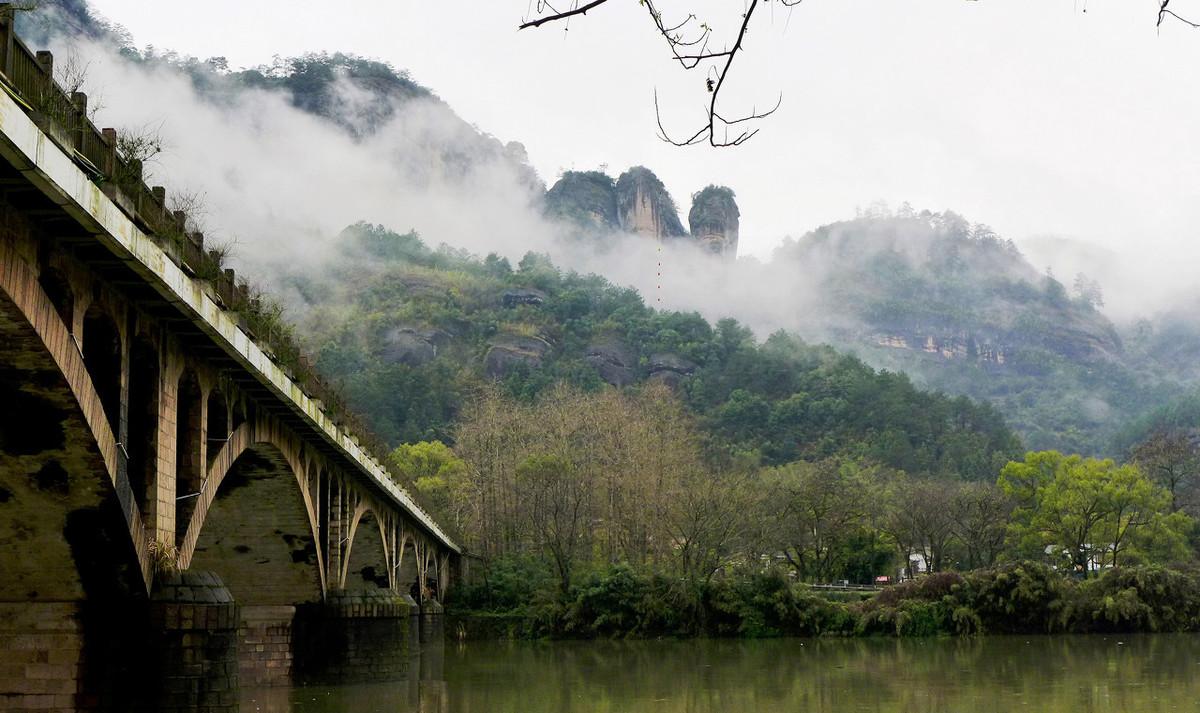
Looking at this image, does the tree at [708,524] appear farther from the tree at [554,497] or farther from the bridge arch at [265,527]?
the bridge arch at [265,527]

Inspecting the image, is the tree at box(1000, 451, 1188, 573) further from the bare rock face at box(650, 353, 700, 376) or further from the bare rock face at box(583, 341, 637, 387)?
the bare rock face at box(583, 341, 637, 387)

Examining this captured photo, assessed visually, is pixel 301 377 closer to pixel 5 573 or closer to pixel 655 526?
pixel 5 573

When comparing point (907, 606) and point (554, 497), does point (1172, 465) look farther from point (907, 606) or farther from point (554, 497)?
point (554, 497)

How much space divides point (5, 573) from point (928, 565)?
56.3 metres

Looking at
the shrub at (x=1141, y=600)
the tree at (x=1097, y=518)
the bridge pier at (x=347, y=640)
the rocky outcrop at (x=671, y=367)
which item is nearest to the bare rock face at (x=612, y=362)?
the rocky outcrop at (x=671, y=367)

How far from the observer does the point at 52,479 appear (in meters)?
15.8

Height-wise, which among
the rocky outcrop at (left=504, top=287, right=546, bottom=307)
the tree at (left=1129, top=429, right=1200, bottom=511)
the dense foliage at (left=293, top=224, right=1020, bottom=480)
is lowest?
the tree at (left=1129, top=429, right=1200, bottom=511)

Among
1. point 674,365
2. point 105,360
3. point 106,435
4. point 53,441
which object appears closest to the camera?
point 53,441

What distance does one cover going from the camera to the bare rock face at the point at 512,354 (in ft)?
431

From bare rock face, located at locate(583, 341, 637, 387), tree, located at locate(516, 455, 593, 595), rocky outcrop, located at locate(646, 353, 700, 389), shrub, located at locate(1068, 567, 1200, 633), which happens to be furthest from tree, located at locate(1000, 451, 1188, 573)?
bare rock face, located at locate(583, 341, 637, 387)

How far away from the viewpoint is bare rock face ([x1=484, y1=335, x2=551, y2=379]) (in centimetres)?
13150

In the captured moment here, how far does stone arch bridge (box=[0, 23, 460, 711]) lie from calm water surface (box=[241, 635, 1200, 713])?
819cm

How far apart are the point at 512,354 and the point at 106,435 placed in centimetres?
11844

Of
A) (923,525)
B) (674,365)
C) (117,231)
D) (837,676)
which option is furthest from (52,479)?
(674,365)
